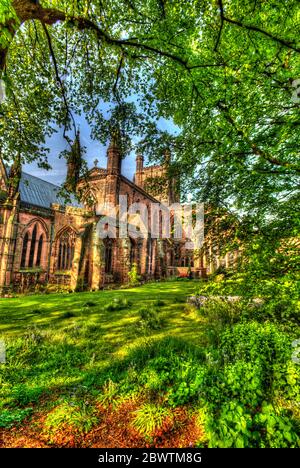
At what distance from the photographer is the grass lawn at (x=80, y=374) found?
9.12 ft

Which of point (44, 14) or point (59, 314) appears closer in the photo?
point (44, 14)

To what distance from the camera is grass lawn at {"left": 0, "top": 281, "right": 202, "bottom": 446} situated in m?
2.78

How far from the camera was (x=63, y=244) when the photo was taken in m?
22.5

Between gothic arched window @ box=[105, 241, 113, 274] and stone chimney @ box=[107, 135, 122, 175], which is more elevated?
stone chimney @ box=[107, 135, 122, 175]

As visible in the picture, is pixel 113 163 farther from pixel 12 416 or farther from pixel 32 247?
pixel 12 416

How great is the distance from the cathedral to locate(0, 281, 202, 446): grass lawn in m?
8.93

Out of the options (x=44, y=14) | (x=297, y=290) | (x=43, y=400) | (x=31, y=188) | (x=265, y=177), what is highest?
Answer: (x=31, y=188)

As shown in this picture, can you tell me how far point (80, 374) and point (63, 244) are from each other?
20.0 metres

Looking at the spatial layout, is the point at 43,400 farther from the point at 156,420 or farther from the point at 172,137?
the point at 172,137

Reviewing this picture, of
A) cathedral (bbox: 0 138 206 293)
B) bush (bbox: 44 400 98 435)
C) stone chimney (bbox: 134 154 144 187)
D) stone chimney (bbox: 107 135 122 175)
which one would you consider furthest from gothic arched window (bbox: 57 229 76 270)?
stone chimney (bbox: 134 154 144 187)

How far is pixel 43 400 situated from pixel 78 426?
1.06m

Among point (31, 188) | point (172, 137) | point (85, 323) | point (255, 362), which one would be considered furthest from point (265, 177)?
point (31, 188)

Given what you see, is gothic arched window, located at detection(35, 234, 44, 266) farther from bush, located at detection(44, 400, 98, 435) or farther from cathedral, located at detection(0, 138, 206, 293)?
bush, located at detection(44, 400, 98, 435)

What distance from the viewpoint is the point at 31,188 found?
2448cm
